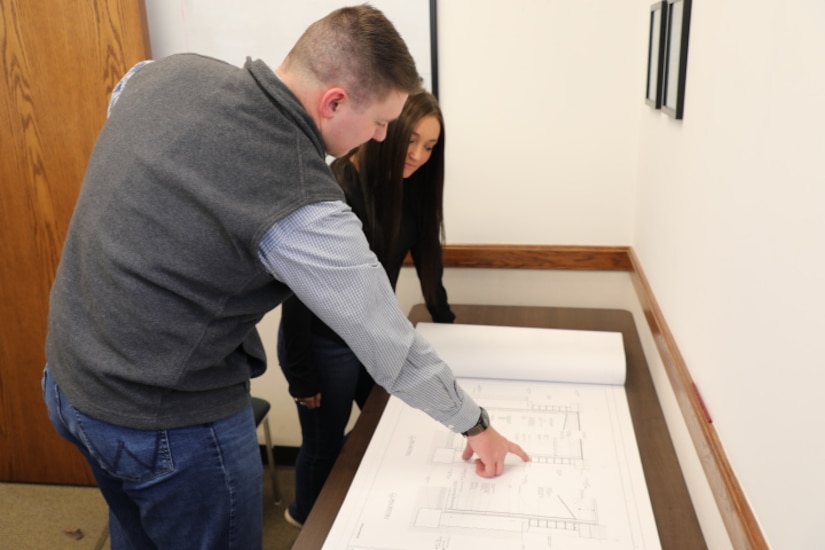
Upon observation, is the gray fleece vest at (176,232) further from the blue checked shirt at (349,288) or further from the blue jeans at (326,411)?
the blue jeans at (326,411)

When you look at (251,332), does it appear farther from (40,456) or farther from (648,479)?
(40,456)

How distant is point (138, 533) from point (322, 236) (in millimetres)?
751

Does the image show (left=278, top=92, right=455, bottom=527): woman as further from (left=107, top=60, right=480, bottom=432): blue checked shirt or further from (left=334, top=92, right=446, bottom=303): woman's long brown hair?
(left=107, top=60, right=480, bottom=432): blue checked shirt

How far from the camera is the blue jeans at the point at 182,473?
44.7 inches

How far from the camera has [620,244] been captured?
209 cm

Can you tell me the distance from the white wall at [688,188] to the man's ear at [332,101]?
0.56 metres

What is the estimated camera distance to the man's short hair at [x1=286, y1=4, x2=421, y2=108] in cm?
104

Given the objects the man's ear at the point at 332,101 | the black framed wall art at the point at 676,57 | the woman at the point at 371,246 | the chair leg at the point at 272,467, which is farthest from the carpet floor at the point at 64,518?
the black framed wall art at the point at 676,57

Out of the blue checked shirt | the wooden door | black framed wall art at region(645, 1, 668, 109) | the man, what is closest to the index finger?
the man

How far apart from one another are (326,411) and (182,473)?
0.56 meters

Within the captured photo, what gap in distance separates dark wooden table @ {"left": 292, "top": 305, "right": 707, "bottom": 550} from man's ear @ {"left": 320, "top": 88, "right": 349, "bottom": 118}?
0.62 meters

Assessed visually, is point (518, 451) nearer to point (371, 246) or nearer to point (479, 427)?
point (479, 427)

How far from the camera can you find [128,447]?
112 cm

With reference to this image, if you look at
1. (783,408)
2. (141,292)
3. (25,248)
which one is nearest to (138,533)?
(141,292)
